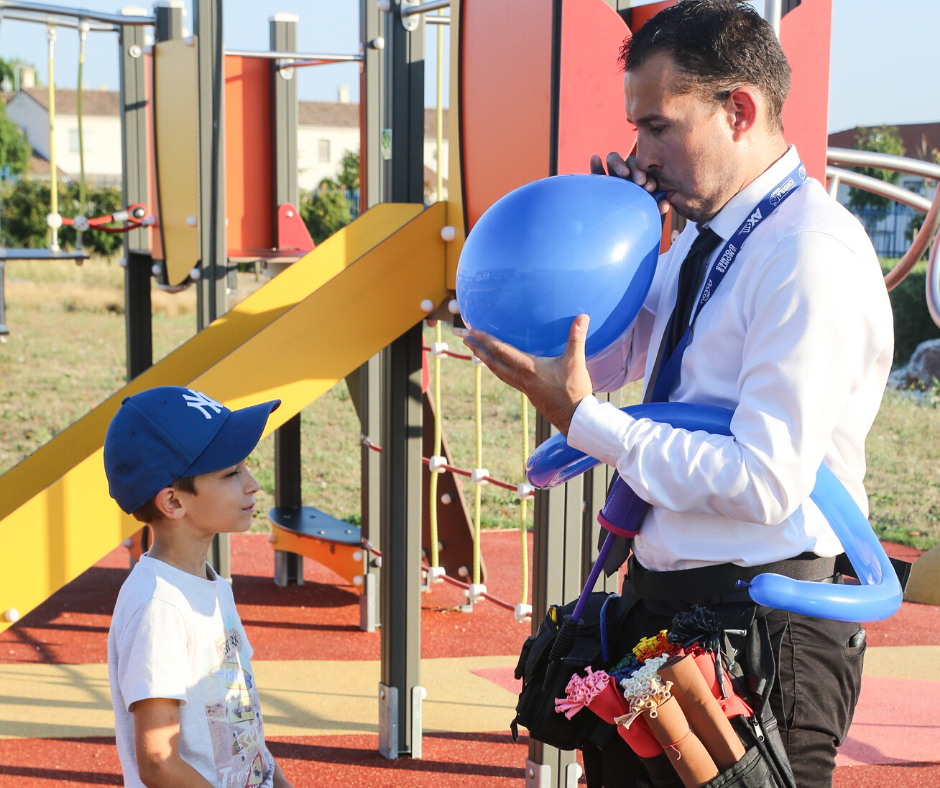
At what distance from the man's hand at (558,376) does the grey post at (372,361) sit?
13.4 feet

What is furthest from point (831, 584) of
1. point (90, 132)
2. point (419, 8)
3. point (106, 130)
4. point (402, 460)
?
point (106, 130)

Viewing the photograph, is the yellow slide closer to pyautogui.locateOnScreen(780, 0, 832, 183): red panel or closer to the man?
pyautogui.locateOnScreen(780, 0, 832, 183): red panel

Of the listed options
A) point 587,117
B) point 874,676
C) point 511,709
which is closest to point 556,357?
point 587,117

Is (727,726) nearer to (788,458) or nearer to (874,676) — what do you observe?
(788,458)

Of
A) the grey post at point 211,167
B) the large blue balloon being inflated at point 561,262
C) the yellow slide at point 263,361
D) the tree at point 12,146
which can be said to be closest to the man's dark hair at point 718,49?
the large blue balloon being inflated at point 561,262

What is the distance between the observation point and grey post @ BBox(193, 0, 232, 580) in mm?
5508

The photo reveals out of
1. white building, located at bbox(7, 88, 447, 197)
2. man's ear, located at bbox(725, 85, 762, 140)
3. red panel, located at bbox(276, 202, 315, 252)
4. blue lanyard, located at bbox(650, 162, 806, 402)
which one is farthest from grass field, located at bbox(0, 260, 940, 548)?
white building, located at bbox(7, 88, 447, 197)

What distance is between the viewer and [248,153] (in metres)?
7.11

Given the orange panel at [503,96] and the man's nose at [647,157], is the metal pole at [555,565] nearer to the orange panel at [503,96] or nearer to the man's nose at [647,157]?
the orange panel at [503,96]

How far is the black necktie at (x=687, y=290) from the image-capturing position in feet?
6.20

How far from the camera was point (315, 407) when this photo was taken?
50.1 feet

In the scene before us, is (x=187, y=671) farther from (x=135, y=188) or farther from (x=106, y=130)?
(x=106, y=130)

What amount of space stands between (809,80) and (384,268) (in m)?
1.60

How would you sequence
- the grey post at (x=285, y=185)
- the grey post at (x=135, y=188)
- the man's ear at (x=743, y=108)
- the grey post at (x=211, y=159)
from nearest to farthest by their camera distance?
1. the man's ear at (x=743, y=108)
2. the grey post at (x=211, y=159)
3. the grey post at (x=135, y=188)
4. the grey post at (x=285, y=185)
